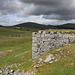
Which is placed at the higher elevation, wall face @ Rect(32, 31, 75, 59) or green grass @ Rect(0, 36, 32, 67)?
wall face @ Rect(32, 31, 75, 59)

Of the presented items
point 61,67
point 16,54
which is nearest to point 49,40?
point 61,67

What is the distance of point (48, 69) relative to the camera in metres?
12.4

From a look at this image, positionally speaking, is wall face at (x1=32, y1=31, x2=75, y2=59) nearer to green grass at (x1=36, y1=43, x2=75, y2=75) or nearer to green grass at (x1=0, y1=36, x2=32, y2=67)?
green grass at (x1=36, y1=43, x2=75, y2=75)

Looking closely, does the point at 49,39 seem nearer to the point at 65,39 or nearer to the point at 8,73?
the point at 65,39

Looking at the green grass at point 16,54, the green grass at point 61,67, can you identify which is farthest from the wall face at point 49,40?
the green grass at point 16,54

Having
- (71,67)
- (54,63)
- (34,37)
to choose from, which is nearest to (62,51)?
(54,63)

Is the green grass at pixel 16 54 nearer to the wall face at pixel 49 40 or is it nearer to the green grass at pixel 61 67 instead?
the wall face at pixel 49 40

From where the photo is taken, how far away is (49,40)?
1856 centimetres

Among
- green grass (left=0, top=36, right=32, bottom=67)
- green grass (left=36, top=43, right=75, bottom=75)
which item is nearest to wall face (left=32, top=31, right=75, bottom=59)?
green grass (left=36, top=43, right=75, bottom=75)

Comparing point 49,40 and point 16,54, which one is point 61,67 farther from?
point 16,54

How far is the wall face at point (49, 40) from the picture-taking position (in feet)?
59.6

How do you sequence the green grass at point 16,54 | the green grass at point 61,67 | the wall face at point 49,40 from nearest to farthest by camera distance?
the green grass at point 61,67 < the wall face at point 49,40 < the green grass at point 16,54

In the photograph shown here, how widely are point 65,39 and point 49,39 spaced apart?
273 centimetres

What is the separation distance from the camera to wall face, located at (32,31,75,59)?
18.2 metres
